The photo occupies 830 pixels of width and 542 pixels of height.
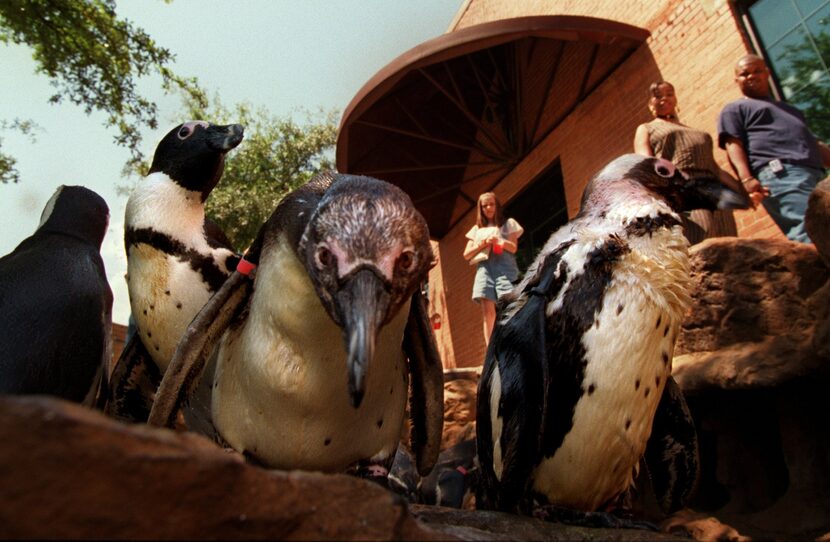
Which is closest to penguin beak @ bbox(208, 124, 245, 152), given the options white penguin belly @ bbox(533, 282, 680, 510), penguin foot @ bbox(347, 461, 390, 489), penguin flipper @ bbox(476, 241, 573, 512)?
penguin flipper @ bbox(476, 241, 573, 512)

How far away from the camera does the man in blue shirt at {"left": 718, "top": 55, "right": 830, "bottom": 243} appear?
4.39m

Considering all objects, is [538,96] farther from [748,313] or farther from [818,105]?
[748,313]

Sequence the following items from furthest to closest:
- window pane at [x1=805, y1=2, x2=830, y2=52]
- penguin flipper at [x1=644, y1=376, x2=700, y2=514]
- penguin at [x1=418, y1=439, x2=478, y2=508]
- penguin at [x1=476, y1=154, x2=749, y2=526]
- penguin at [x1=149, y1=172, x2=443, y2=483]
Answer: window pane at [x1=805, y1=2, x2=830, y2=52] < penguin at [x1=418, y1=439, x2=478, y2=508] < penguin flipper at [x1=644, y1=376, x2=700, y2=514] < penguin at [x1=476, y1=154, x2=749, y2=526] < penguin at [x1=149, y1=172, x2=443, y2=483]

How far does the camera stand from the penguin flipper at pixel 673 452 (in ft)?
8.11

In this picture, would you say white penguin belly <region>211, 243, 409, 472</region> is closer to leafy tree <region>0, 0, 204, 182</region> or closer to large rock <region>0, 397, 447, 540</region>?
large rock <region>0, 397, 447, 540</region>

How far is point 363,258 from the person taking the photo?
1408 mm

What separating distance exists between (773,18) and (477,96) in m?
4.49

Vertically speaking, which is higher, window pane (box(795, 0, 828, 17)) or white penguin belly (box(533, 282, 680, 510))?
window pane (box(795, 0, 828, 17))

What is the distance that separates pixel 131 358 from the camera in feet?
9.02

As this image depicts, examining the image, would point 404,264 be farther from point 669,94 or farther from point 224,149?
point 669,94

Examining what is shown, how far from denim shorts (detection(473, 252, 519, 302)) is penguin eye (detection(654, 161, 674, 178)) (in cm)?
347

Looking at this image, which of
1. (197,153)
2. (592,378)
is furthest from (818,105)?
(197,153)

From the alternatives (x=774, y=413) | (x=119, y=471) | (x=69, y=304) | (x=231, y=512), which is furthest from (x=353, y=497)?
(x=774, y=413)

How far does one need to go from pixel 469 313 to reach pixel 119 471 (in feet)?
36.9
